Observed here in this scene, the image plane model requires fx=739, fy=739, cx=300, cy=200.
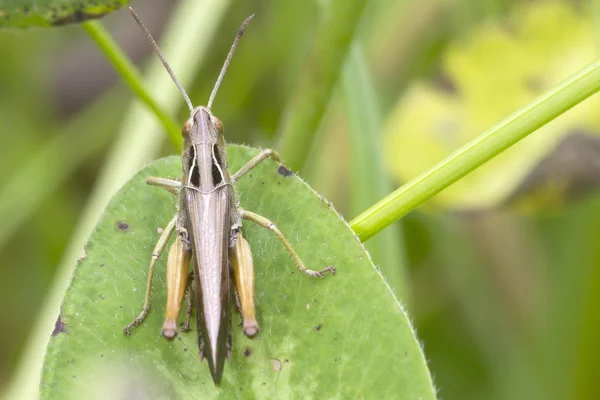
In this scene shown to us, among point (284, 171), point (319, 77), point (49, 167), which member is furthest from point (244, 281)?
point (49, 167)

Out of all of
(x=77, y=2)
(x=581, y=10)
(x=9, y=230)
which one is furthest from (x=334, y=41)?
(x=9, y=230)

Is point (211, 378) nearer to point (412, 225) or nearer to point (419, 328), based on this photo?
point (419, 328)

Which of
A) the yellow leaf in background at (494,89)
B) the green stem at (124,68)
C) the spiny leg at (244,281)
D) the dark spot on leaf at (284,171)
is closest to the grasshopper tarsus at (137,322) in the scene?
the spiny leg at (244,281)

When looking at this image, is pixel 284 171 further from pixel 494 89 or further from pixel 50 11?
pixel 494 89

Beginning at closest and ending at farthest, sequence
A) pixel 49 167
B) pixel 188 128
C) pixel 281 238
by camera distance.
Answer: pixel 281 238
pixel 188 128
pixel 49 167

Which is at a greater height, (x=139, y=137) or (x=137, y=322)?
(x=139, y=137)

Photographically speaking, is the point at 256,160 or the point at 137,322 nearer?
the point at 137,322

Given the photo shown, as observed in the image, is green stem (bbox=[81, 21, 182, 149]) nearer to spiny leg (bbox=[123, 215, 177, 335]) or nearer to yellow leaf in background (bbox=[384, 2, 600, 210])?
spiny leg (bbox=[123, 215, 177, 335])
